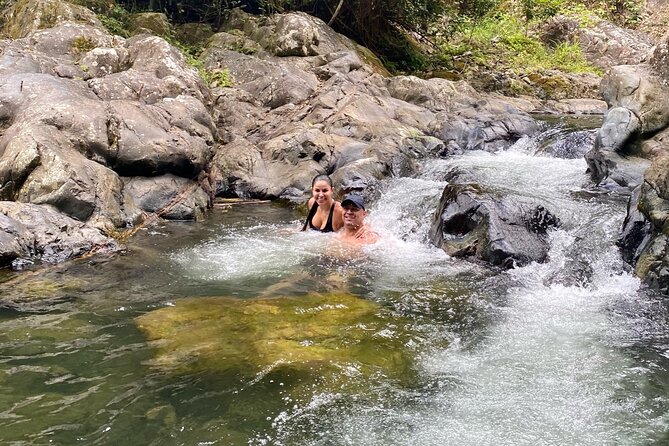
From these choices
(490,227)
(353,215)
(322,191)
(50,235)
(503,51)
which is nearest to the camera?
(50,235)

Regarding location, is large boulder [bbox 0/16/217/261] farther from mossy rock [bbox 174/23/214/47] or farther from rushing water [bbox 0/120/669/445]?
mossy rock [bbox 174/23/214/47]

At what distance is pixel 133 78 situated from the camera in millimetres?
9586

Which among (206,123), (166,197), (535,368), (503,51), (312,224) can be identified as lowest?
(166,197)

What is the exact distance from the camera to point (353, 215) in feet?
22.0

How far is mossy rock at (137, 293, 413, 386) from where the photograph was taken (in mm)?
3632

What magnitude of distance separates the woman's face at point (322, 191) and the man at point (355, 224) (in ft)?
0.81

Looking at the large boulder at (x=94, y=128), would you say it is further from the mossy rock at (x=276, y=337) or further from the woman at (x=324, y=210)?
the mossy rock at (x=276, y=337)

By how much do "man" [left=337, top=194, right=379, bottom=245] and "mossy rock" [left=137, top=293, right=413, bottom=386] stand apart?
1.91 metres

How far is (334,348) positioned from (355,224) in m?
3.03

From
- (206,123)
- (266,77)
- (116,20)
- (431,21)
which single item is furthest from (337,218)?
(431,21)

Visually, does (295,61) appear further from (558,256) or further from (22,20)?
(558,256)

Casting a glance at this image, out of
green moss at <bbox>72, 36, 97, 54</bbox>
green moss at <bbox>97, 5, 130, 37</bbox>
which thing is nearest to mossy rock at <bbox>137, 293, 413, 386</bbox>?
green moss at <bbox>72, 36, 97, 54</bbox>

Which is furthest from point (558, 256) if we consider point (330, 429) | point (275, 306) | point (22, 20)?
point (22, 20)

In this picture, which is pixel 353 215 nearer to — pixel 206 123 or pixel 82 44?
pixel 206 123
